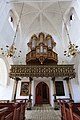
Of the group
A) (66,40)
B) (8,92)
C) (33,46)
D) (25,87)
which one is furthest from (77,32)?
(8,92)

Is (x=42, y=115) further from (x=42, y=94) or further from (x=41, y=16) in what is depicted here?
(x=41, y=16)

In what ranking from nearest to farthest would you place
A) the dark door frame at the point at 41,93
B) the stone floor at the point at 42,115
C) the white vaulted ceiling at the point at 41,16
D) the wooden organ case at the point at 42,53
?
the stone floor at the point at 42,115
the wooden organ case at the point at 42,53
the white vaulted ceiling at the point at 41,16
the dark door frame at the point at 41,93

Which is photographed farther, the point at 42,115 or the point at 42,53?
the point at 42,53

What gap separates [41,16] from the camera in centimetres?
1352

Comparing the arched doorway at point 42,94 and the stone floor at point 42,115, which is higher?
the arched doorway at point 42,94

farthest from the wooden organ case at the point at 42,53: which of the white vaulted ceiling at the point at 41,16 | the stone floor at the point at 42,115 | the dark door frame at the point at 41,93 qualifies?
the dark door frame at the point at 41,93

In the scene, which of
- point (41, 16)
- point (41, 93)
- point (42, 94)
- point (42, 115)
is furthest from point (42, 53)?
point (42, 94)

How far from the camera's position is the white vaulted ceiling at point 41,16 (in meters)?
11.7

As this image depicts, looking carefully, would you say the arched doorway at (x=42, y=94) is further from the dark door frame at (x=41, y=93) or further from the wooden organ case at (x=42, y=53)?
the wooden organ case at (x=42, y=53)

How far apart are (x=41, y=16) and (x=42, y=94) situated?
10.7 meters

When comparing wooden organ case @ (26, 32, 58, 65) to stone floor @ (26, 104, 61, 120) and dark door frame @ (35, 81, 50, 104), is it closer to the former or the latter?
stone floor @ (26, 104, 61, 120)

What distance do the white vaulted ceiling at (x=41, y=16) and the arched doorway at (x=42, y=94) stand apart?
593 centimetres

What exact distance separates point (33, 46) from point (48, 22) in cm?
475

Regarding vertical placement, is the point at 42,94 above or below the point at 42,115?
above
